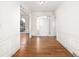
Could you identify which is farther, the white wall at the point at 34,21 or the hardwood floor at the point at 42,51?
the white wall at the point at 34,21

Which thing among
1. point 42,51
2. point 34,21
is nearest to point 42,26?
point 34,21

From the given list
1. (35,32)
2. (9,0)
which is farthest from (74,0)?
(35,32)

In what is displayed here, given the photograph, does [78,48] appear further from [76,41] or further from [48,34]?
[48,34]

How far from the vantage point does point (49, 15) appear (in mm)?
10266

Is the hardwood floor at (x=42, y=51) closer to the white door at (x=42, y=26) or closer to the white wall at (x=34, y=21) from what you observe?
the white wall at (x=34, y=21)


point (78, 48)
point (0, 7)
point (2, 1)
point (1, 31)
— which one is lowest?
point (78, 48)

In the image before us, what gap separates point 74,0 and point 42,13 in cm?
639

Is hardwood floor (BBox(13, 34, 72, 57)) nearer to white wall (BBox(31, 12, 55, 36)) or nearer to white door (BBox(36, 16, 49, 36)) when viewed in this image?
white wall (BBox(31, 12, 55, 36))

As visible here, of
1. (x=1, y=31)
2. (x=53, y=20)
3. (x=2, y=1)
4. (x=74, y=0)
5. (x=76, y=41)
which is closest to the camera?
(x=1, y=31)

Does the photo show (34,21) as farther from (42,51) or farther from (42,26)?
(42,51)

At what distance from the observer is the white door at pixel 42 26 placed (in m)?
10.6

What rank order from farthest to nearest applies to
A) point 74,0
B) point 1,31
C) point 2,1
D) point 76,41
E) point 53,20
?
point 53,20, point 74,0, point 76,41, point 2,1, point 1,31

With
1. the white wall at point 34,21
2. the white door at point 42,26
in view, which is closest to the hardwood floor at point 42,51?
the white wall at point 34,21

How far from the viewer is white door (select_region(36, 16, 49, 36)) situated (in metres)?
10.6
